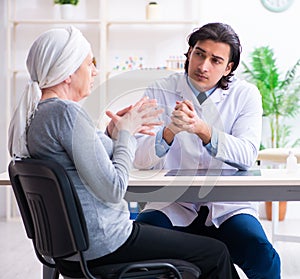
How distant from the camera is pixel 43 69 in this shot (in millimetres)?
1873

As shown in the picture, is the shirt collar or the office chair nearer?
the office chair

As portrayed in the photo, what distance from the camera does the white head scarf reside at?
186cm

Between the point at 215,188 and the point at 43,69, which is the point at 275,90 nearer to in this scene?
the point at 215,188

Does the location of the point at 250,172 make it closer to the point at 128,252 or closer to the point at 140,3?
the point at 128,252

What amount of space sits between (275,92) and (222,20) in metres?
0.74

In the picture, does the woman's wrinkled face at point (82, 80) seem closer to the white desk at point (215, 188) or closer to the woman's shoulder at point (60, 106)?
the woman's shoulder at point (60, 106)

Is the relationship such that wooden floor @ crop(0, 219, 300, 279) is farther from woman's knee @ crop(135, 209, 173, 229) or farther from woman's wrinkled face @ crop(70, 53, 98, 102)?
woman's wrinkled face @ crop(70, 53, 98, 102)

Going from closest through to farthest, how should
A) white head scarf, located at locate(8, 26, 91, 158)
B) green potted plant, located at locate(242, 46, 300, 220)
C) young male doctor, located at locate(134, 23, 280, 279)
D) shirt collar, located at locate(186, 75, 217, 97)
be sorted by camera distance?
white head scarf, located at locate(8, 26, 91, 158)
young male doctor, located at locate(134, 23, 280, 279)
shirt collar, located at locate(186, 75, 217, 97)
green potted plant, located at locate(242, 46, 300, 220)

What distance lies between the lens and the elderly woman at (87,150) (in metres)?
1.79

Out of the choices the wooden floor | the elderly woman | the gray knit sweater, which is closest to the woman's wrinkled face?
the elderly woman

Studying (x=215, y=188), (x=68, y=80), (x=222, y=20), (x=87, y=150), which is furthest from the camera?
(x=222, y=20)

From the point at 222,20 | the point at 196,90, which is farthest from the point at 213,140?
the point at 222,20

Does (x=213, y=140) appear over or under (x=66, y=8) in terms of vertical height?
under

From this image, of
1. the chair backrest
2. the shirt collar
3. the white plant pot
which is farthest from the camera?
the white plant pot
